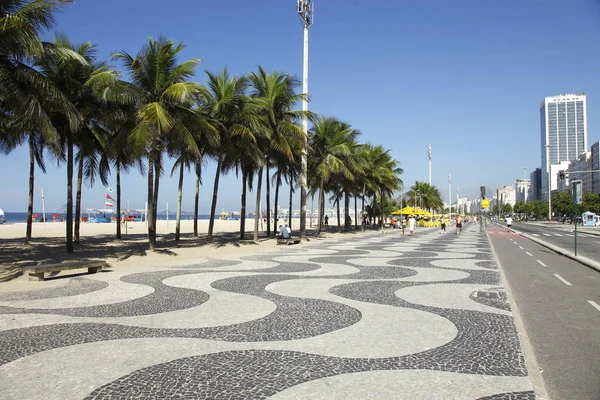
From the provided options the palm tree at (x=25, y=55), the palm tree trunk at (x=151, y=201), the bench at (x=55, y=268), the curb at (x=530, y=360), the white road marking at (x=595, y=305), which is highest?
the palm tree at (x=25, y=55)

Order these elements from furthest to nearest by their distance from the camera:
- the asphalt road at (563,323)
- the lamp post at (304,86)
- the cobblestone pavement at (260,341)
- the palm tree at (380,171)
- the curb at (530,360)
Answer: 1. the palm tree at (380,171)
2. the lamp post at (304,86)
3. the asphalt road at (563,323)
4. the cobblestone pavement at (260,341)
5. the curb at (530,360)

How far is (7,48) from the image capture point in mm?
11250

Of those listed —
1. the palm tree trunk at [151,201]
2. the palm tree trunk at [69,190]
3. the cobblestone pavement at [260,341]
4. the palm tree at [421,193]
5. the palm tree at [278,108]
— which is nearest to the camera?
the cobblestone pavement at [260,341]

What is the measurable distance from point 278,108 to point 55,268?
15.3 m

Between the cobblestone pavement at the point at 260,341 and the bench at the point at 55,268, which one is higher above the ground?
the bench at the point at 55,268

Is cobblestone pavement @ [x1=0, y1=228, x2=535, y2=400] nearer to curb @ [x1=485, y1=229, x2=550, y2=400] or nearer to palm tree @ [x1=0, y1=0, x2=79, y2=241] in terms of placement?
curb @ [x1=485, y1=229, x2=550, y2=400]

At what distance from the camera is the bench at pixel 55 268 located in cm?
1099

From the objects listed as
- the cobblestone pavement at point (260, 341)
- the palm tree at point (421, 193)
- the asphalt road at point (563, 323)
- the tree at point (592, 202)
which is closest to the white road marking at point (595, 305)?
the asphalt road at point (563, 323)

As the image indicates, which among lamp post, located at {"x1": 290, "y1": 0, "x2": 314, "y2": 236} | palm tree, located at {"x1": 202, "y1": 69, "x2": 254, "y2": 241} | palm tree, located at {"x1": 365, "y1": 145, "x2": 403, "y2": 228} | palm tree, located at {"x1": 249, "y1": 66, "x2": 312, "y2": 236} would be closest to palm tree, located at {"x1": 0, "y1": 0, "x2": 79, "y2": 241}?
palm tree, located at {"x1": 202, "y1": 69, "x2": 254, "y2": 241}

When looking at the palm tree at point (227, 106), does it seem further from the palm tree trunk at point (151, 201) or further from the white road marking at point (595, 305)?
the white road marking at point (595, 305)

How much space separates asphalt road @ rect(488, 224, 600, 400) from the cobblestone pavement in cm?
33

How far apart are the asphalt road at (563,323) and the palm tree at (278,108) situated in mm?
12955

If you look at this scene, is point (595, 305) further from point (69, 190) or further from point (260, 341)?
point (69, 190)

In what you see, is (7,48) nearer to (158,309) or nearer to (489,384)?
(158,309)
